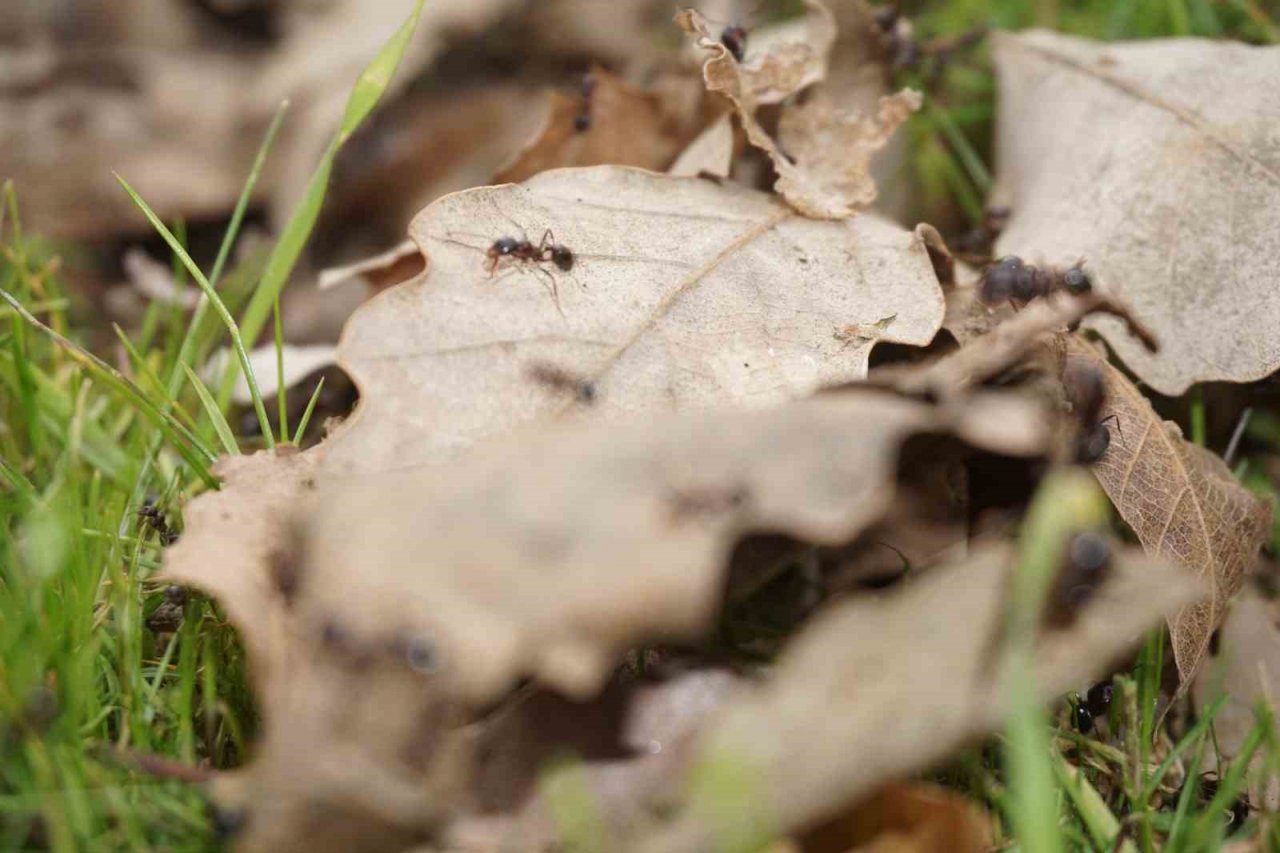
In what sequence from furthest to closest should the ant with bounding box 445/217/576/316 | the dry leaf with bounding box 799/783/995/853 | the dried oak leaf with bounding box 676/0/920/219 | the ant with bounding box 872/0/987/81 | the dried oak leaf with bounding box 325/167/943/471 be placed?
the ant with bounding box 872/0/987/81 → the dried oak leaf with bounding box 676/0/920/219 → the ant with bounding box 445/217/576/316 → the dried oak leaf with bounding box 325/167/943/471 → the dry leaf with bounding box 799/783/995/853

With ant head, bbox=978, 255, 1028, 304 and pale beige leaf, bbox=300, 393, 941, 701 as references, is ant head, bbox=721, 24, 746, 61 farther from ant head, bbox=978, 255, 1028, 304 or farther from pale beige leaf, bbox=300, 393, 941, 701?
pale beige leaf, bbox=300, 393, 941, 701

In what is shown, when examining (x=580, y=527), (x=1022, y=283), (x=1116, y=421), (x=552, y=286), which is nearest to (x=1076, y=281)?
(x=1022, y=283)

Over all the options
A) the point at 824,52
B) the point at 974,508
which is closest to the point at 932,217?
the point at 824,52

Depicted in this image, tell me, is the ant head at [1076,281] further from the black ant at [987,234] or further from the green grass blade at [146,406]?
the green grass blade at [146,406]

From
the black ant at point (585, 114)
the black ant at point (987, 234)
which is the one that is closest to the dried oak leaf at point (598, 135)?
the black ant at point (585, 114)

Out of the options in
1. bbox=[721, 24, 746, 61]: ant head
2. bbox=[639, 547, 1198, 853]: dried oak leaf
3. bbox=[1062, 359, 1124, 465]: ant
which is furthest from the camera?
bbox=[721, 24, 746, 61]: ant head

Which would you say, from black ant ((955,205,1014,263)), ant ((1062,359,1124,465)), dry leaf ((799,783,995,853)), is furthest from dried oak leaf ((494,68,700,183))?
dry leaf ((799,783,995,853))

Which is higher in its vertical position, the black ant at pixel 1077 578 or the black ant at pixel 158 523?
the black ant at pixel 1077 578

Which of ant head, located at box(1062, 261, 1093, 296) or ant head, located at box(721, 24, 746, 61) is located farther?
ant head, located at box(721, 24, 746, 61)
